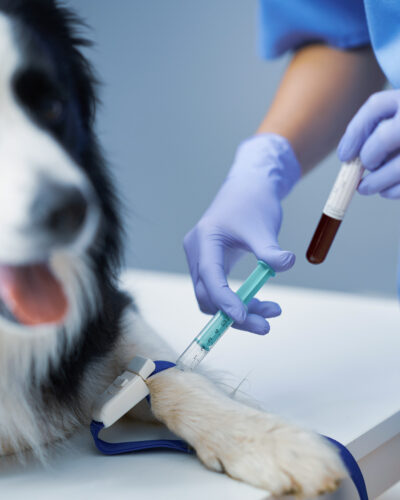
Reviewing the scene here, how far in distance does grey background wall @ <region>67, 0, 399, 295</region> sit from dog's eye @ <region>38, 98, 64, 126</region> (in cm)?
168

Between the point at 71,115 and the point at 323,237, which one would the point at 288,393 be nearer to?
the point at 323,237

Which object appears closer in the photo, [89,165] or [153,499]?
[153,499]

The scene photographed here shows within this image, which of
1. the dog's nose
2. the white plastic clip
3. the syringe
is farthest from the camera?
the syringe

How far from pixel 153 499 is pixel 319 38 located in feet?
2.75

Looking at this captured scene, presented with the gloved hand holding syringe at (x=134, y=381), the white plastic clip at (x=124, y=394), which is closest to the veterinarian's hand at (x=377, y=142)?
the gloved hand holding syringe at (x=134, y=381)

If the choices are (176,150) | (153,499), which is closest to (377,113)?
(153,499)

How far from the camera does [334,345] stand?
0.96 meters

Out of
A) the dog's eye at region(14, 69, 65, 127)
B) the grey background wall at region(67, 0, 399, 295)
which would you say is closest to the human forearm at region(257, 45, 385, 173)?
the dog's eye at region(14, 69, 65, 127)

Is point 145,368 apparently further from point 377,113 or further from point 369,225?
point 369,225

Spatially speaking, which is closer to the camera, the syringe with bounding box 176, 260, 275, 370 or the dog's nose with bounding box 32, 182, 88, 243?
the dog's nose with bounding box 32, 182, 88, 243

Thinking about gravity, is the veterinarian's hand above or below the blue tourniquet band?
above

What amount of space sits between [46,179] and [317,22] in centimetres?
70

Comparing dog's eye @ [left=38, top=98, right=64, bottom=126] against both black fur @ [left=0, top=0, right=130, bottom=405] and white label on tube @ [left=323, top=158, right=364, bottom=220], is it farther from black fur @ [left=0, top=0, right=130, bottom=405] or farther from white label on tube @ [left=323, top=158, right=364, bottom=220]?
white label on tube @ [left=323, top=158, right=364, bottom=220]

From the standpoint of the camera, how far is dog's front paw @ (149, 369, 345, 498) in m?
0.53
